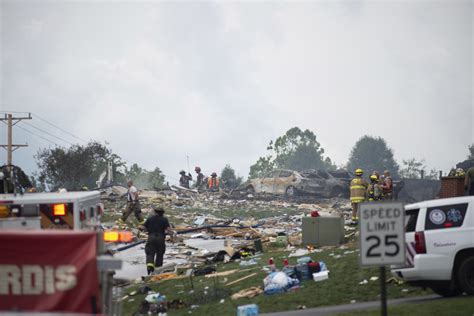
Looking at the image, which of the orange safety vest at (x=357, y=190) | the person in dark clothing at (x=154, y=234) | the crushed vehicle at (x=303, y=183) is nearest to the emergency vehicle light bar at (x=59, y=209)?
the person in dark clothing at (x=154, y=234)

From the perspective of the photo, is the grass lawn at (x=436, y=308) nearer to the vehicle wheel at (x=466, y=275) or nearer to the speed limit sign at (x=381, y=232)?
the vehicle wheel at (x=466, y=275)

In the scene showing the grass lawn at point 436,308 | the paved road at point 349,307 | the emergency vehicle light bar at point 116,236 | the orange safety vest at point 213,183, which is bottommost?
the paved road at point 349,307

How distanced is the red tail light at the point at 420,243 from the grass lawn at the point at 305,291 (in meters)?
1.50

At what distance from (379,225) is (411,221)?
4.70m

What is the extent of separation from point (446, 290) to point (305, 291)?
276 cm

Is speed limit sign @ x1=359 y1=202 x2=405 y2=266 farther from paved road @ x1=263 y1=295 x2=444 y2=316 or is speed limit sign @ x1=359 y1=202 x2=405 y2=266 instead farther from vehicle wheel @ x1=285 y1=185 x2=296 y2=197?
vehicle wheel @ x1=285 y1=185 x2=296 y2=197

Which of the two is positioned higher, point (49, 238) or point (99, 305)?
point (49, 238)

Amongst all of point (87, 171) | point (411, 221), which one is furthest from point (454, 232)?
point (87, 171)

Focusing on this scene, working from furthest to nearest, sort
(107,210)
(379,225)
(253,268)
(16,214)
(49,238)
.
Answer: (107,210)
(253,268)
(16,214)
(379,225)
(49,238)

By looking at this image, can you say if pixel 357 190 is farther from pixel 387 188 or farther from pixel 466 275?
pixel 466 275

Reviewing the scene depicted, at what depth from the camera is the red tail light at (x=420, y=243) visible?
14.7 meters

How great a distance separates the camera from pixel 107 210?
40.0 meters

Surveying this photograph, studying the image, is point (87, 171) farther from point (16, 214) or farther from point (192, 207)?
point (16, 214)

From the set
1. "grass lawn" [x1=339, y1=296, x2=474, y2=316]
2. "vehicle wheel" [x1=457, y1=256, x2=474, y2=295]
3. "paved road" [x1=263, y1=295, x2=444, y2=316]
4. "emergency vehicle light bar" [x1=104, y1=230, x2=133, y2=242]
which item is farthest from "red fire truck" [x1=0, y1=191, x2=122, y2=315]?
"vehicle wheel" [x1=457, y1=256, x2=474, y2=295]
